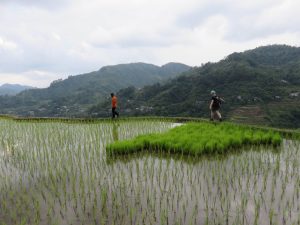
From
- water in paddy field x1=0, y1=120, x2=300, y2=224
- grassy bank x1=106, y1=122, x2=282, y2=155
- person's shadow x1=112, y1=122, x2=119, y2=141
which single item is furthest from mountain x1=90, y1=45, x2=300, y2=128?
water in paddy field x1=0, y1=120, x2=300, y2=224

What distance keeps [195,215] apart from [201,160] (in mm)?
3524

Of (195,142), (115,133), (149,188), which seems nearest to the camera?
(149,188)

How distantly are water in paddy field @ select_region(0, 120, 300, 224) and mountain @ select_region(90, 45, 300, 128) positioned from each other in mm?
69532

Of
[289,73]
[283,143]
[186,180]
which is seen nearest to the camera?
[186,180]

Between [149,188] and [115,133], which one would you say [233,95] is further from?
[149,188]

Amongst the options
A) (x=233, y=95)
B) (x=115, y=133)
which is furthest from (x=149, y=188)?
(x=233, y=95)

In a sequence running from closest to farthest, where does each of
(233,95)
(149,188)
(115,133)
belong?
(149,188), (115,133), (233,95)

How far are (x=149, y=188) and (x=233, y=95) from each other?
9766 cm

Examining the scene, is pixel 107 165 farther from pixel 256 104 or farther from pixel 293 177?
pixel 256 104

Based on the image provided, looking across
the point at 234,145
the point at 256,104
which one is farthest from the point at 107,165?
the point at 256,104

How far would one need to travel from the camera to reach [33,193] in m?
6.64

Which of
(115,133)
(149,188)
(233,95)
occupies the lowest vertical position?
(149,188)

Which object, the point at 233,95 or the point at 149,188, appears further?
the point at 233,95

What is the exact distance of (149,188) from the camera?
6652 millimetres
